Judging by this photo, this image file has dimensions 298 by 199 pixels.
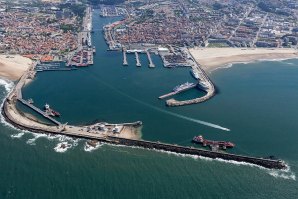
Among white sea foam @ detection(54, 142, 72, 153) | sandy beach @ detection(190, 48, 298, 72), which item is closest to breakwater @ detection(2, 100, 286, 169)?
white sea foam @ detection(54, 142, 72, 153)

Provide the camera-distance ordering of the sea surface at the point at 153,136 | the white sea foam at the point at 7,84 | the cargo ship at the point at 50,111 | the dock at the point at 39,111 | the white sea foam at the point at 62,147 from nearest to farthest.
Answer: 1. the sea surface at the point at 153,136
2. the white sea foam at the point at 62,147
3. the dock at the point at 39,111
4. the cargo ship at the point at 50,111
5. the white sea foam at the point at 7,84

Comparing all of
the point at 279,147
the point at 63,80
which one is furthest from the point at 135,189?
the point at 63,80

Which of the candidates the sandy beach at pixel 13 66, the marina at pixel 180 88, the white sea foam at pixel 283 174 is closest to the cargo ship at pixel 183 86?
the marina at pixel 180 88

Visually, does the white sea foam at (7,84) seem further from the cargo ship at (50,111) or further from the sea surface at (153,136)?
the cargo ship at (50,111)

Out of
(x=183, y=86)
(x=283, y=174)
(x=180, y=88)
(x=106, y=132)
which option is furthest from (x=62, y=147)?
(x=283, y=174)

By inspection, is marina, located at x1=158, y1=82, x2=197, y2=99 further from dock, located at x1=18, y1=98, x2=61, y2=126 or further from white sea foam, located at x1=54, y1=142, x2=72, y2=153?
white sea foam, located at x1=54, y1=142, x2=72, y2=153
